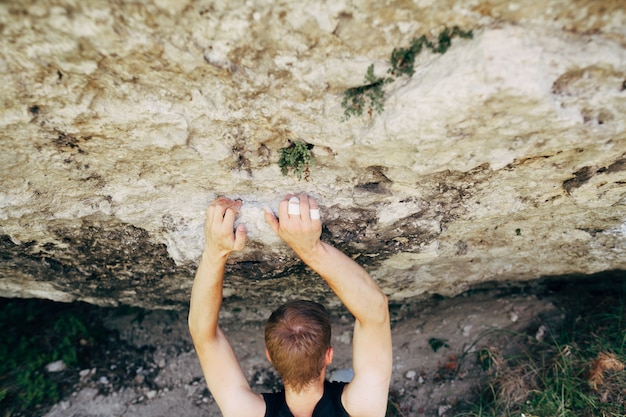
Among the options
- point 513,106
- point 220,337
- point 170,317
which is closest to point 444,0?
point 513,106

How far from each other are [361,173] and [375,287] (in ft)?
2.17

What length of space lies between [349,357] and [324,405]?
5.49 feet

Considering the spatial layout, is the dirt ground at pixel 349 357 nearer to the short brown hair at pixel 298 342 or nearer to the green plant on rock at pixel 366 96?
the short brown hair at pixel 298 342

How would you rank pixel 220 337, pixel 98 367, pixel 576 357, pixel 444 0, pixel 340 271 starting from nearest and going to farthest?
pixel 444 0 → pixel 340 271 → pixel 220 337 → pixel 576 357 → pixel 98 367

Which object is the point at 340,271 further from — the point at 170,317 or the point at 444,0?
the point at 170,317

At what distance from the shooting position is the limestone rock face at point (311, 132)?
1.73 m

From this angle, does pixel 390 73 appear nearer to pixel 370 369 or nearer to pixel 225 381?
pixel 370 369

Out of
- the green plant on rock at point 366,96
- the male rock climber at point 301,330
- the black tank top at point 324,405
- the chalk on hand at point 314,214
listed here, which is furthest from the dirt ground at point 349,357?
the green plant on rock at point 366,96

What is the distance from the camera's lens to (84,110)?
2.07 meters

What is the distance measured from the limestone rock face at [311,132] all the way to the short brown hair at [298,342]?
1.76ft

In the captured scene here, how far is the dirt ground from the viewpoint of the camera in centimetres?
391

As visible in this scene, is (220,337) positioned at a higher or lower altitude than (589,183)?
lower

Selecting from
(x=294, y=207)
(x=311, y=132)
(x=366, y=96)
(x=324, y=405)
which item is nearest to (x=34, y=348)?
(x=324, y=405)

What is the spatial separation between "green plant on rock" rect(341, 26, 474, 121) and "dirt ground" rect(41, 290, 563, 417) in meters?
2.63
